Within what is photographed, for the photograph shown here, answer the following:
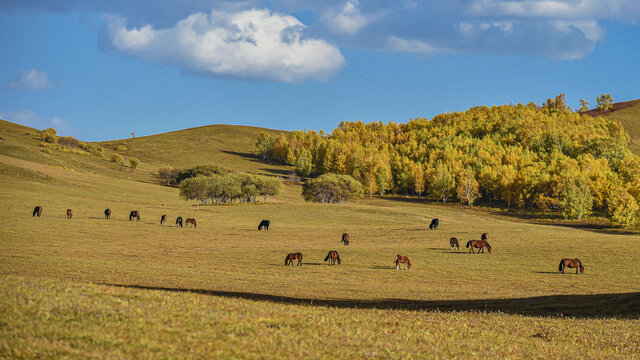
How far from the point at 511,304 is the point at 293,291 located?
11.0 meters

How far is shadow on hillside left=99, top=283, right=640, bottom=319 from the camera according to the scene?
864 inches

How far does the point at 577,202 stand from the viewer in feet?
366

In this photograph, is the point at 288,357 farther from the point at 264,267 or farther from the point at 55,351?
the point at 264,267

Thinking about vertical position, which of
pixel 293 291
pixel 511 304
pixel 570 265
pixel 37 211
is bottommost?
pixel 37 211

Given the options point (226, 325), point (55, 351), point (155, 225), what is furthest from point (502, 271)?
point (155, 225)

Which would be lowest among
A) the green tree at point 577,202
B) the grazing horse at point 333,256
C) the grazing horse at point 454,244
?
the grazing horse at point 333,256

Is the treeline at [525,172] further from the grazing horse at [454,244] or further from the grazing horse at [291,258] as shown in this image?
the grazing horse at [291,258]

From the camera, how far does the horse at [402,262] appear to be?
36969 millimetres

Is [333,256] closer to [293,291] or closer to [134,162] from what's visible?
[293,291]

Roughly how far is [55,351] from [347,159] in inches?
7126

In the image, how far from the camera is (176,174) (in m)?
162

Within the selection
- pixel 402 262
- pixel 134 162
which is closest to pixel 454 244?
pixel 402 262

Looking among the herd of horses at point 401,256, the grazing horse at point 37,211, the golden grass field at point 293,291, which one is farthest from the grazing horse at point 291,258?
the grazing horse at point 37,211

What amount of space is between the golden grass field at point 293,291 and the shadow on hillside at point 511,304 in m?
0.10
